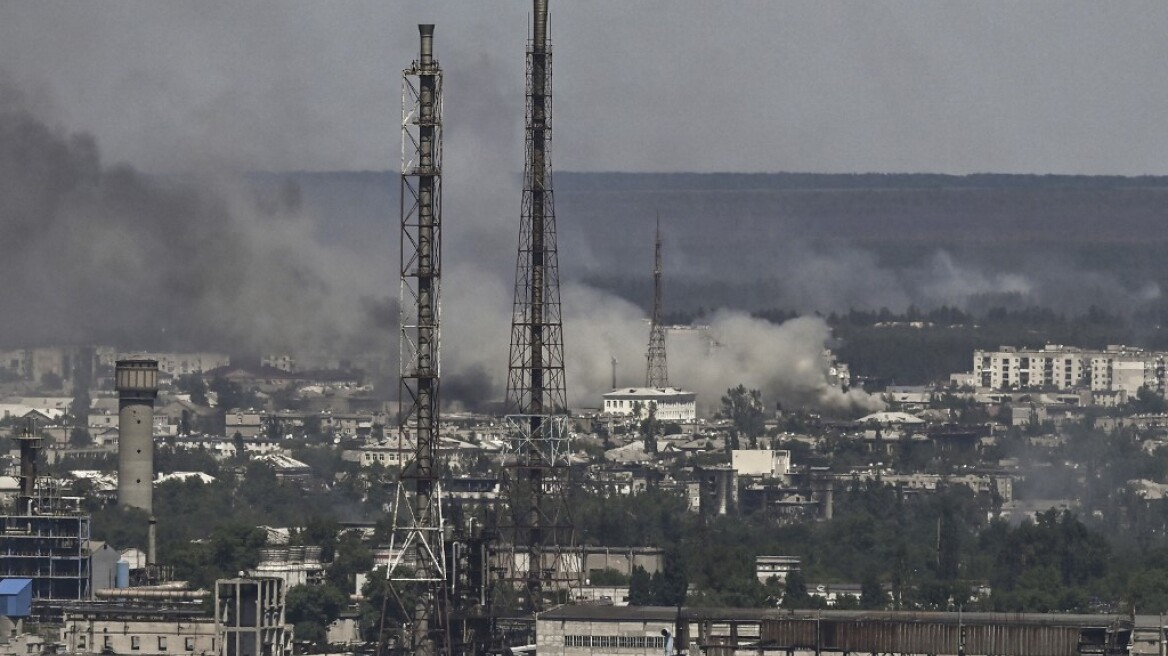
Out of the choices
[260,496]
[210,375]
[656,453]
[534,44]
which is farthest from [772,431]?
[534,44]

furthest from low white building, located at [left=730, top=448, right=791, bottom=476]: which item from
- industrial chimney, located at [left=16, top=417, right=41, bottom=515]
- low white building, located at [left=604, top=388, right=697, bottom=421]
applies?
industrial chimney, located at [left=16, top=417, right=41, bottom=515]

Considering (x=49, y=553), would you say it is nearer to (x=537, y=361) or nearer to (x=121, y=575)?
(x=121, y=575)

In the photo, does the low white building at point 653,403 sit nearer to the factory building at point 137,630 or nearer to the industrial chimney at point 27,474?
the industrial chimney at point 27,474

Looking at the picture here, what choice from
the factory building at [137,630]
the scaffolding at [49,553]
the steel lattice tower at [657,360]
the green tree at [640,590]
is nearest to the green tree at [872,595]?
the green tree at [640,590]

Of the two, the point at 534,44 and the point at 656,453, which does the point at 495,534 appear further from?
the point at 656,453

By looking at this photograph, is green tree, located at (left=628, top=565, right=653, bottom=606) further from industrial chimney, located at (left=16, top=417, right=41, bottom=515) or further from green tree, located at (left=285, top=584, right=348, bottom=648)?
industrial chimney, located at (left=16, top=417, right=41, bottom=515)
